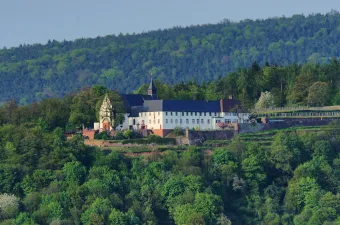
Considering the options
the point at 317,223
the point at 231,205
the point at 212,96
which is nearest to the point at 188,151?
the point at 231,205

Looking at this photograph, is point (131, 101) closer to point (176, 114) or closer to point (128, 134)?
point (176, 114)

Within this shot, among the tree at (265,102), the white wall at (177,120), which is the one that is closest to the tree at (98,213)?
the white wall at (177,120)

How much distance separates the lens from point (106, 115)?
3752 inches

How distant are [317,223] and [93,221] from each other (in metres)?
15.2

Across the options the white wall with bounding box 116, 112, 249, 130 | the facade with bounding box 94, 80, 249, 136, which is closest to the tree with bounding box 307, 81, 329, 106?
the facade with bounding box 94, 80, 249, 136

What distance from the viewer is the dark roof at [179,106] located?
9481 cm

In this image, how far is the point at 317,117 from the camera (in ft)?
333

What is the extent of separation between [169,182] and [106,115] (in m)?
13.6

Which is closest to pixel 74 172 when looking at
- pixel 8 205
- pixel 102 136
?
pixel 8 205

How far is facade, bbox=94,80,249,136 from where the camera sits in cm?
9462

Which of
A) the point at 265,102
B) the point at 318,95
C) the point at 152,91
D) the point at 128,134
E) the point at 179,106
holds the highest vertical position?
the point at 152,91

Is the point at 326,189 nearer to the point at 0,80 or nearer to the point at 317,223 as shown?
the point at 317,223

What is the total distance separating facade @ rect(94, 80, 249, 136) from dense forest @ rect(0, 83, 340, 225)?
4128 millimetres

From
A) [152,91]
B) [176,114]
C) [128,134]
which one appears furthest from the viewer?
[152,91]
